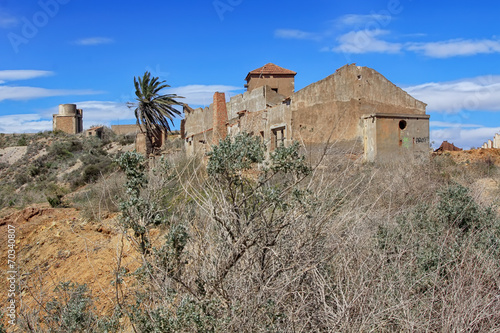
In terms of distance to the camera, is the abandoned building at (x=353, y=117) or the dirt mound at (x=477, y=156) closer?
the abandoned building at (x=353, y=117)

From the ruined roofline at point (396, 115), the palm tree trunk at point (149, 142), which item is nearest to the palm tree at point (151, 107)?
the palm tree trunk at point (149, 142)

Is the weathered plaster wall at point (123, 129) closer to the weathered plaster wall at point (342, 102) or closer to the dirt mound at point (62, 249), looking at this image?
the weathered plaster wall at point (342, 102)

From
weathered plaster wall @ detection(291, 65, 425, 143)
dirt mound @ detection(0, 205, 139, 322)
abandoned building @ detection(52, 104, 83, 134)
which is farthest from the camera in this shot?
abandoned building @ detection(52, 104, 83, 134)

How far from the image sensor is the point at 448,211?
6.27 metres

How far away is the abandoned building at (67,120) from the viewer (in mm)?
47750

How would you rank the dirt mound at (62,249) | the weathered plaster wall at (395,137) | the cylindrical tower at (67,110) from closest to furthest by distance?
1. the dirt mound at (62,249)
2. the weathered plaster wall at (395,137)
3. the cylindrical tower at (67,110)

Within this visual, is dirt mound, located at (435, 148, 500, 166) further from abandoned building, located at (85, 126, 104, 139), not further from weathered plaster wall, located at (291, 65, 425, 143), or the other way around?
abandoned building, located at (85, 126, 104, 139)

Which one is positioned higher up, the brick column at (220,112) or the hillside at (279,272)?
the brick column at (220,112)

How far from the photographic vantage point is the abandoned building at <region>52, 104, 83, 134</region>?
47750 mm

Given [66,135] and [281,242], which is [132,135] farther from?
[281,242]

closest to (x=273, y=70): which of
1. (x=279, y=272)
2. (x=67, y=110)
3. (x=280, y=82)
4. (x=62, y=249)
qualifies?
(x=280, y=82)

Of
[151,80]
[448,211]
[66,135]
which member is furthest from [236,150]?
[66,135]

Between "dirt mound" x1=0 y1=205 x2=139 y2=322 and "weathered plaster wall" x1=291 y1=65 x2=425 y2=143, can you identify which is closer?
"dirt mound" x1=0 y1=205 x2=139 y2=322

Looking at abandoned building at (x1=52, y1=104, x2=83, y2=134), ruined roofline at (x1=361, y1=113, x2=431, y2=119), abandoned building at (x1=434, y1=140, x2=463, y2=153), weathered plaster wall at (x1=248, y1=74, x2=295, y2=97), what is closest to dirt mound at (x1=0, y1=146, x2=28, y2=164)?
abandoned building at (x1=52, y1=104, x2=83, y2=134)
